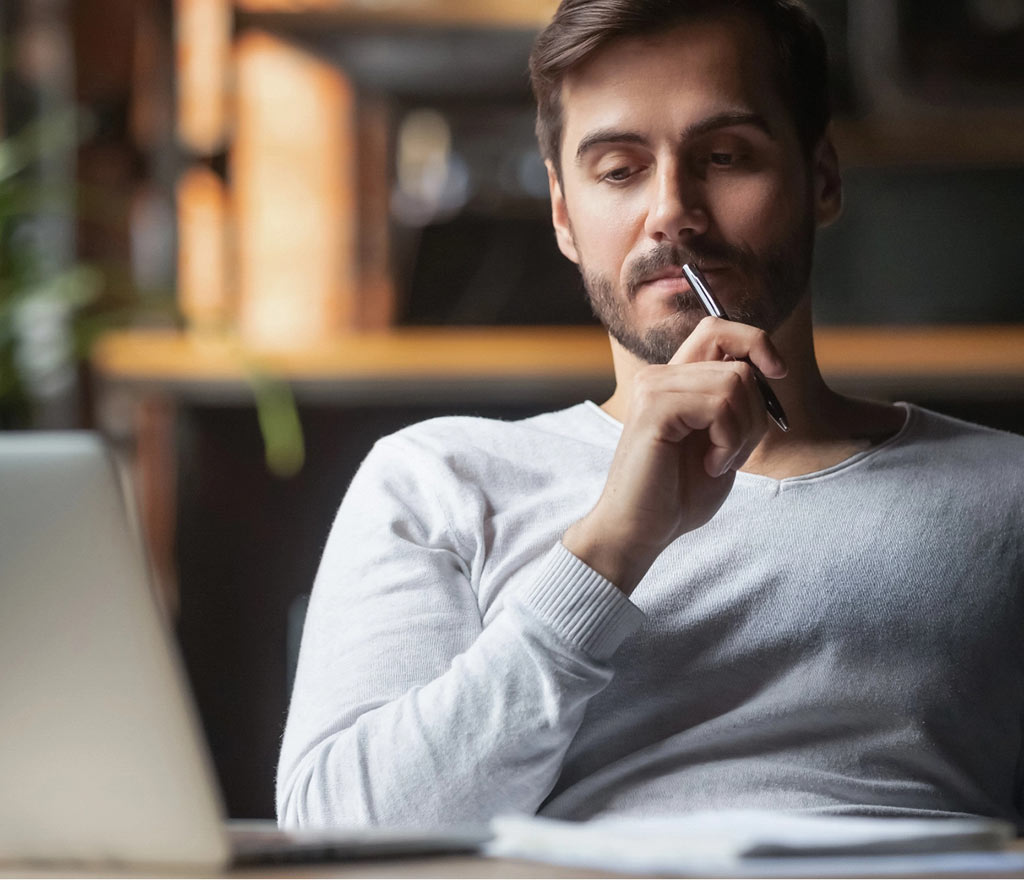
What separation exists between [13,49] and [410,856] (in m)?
2.24

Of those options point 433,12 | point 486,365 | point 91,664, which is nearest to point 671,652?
point 91,664

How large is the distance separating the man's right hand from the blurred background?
125 cm

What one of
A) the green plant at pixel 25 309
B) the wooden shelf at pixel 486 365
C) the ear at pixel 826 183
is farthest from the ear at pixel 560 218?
the wooden shelf at pixel 486 365

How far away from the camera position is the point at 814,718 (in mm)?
950

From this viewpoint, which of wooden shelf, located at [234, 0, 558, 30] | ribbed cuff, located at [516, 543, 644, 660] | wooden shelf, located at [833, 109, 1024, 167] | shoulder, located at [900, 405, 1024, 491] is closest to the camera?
ribbed cuff, located at [516, 543, 644, 660]

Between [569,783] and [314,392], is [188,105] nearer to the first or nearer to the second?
[314,392]

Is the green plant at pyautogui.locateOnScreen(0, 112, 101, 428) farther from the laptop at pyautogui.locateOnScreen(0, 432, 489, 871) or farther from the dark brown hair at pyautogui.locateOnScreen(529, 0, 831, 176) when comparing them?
the laptop at pyautogui.locateOnScreen(0, 432, 489, 871)

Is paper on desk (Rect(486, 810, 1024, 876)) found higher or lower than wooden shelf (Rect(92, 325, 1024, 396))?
higher

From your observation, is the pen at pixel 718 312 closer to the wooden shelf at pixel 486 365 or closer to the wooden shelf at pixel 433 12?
the wooden shelf at pixel 486 365

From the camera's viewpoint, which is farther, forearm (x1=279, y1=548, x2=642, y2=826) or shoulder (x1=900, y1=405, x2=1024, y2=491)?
shoulder (x1=900, y1=405, x2=1024, y2=491)

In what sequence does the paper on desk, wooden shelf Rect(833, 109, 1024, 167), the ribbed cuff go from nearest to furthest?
the paper on desk, the ribbed cuff, wooden shelf Rect(833, 109, 1024, 167)

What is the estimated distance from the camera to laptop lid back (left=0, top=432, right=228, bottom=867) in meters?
0.57

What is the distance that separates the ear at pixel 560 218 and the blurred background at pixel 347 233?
3.01ft

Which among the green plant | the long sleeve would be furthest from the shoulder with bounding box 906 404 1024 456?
the green plant
